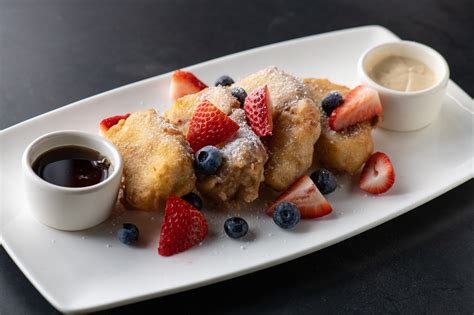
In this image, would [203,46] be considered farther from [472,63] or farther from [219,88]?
[472,63]

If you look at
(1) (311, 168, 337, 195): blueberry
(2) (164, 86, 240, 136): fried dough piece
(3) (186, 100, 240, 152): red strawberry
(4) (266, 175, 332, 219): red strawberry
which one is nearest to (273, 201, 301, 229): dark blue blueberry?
(4) (266, 175, 332, 219): red strawberry

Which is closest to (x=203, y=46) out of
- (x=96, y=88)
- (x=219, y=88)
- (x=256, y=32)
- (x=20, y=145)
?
(x=256, y=32)

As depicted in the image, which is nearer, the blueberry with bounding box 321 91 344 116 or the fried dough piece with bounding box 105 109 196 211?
the fried dough piece with bounding box 105 109 196 211

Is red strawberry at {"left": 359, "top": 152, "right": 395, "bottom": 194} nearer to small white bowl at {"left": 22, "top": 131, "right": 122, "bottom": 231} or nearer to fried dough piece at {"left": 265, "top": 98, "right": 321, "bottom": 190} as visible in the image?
fried dough piece at {"left": 265, "top": 98, "right": 321, "bottom": 190}

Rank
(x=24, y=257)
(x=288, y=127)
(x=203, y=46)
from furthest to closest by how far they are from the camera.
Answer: (x=203, y=46), (x=288, y=127), (x=24, y=257)

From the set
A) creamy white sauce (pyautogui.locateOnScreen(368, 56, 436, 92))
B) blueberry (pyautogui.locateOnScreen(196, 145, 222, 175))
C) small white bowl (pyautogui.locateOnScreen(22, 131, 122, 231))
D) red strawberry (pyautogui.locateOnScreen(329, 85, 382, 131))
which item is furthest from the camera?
creamy white sauce (pyautogui.locateOnScreen(368, 56, 436, 92))

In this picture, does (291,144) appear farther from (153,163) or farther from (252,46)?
(252,46)
